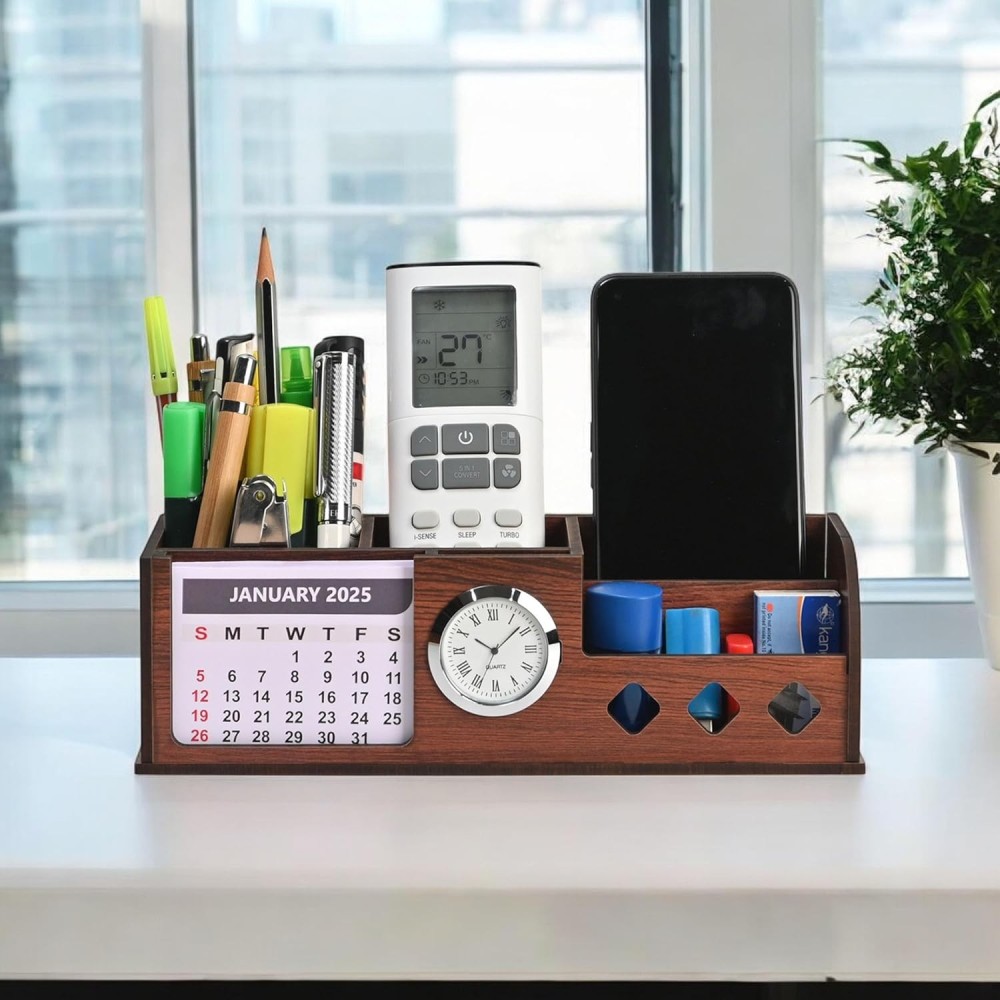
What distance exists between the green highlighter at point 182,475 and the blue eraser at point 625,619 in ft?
0.75

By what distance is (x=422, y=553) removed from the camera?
1.95ft

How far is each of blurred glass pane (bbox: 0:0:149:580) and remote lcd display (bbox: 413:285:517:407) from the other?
1027 millimetres

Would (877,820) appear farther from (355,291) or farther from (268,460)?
(355,291)

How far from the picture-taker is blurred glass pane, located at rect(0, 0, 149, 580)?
5.11 ft

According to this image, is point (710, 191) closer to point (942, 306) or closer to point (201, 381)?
point (942, 306)

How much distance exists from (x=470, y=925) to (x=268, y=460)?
11.1 inches

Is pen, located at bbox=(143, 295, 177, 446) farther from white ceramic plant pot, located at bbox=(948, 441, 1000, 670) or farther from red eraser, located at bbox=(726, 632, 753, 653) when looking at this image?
white ceramic plant pot, located at bbox=(948, 441, 1000, 670)

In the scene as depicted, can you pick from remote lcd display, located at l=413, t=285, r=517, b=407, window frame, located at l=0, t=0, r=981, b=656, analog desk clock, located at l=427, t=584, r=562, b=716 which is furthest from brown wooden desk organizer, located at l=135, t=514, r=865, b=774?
window frame, located at l=0, t=0, r=981, b=656

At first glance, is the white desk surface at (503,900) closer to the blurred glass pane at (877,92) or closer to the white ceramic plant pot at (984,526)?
the white ceramic plant pot at (984,526)

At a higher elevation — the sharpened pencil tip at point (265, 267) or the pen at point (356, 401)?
the sharpened pencil tip at point (265, 267)

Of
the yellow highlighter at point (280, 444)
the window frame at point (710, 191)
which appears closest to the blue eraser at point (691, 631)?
the yellow highlighter at point (280, 444)

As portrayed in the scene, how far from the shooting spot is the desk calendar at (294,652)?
59 centimetres

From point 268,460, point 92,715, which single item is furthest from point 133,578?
point 268,460

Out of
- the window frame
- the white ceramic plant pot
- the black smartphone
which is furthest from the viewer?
the window frame
